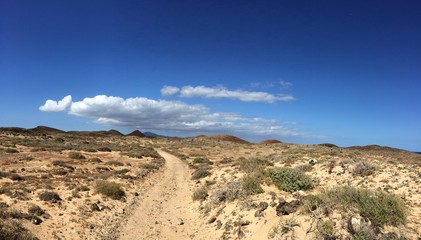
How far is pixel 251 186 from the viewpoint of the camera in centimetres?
1819

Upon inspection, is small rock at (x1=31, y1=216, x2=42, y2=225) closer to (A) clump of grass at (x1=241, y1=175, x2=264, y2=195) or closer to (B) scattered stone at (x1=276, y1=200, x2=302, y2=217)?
(A) clump of grass at (x1=241, y1=175, x2=264, y2=195)

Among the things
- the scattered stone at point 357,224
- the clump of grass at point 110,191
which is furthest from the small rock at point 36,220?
the scattered stone at point 357,224

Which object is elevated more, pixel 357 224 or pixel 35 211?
pixel 357 224

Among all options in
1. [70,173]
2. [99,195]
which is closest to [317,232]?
[99,195]

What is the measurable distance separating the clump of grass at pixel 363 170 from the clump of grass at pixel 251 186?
6152mm

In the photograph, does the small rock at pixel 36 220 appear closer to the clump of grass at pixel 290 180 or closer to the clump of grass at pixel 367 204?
the clump of grass at pixel 367 204

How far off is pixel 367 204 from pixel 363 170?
8676 millimetres

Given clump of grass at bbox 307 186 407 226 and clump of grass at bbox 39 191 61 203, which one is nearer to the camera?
clump of grass at bbox 307 186 407 226

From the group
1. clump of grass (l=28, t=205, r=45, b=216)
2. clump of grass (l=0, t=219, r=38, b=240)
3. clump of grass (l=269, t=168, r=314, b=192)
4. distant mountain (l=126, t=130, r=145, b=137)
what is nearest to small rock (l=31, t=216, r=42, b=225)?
clump of grass (l=28, t=205, r=45, b=216)

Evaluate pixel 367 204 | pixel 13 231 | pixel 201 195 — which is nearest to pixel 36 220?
pixel 13 231

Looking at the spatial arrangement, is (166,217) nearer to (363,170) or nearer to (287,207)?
(287,207)

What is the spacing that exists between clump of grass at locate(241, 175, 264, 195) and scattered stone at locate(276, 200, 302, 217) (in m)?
3.95

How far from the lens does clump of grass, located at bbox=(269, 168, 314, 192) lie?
17.7 metres

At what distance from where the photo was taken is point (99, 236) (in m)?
14.6
